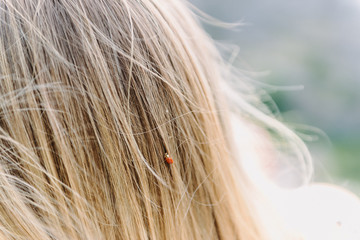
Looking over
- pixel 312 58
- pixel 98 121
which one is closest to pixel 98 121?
pixel 98 121

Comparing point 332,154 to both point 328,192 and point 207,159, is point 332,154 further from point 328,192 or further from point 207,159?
point 207,159

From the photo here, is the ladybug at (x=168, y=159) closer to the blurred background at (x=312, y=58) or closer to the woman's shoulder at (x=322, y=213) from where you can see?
the woman's shoulder at (x=322, y=213)

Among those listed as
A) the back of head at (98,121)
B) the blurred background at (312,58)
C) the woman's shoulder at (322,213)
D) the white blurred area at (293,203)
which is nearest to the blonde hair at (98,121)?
the back of head at (98,121)

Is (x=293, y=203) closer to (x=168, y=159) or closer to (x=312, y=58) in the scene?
(x=168, y=159)

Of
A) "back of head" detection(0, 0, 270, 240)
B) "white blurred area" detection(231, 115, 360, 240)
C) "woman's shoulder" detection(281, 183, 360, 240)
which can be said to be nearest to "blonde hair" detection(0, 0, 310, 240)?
"back of head" detection(0, 0, 270, 240)

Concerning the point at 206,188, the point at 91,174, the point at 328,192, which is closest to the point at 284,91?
the point at 328,192

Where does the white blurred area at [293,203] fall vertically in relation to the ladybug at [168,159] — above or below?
above
